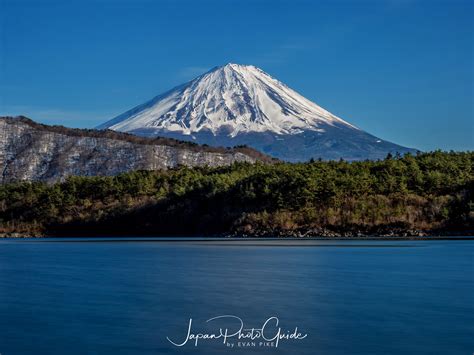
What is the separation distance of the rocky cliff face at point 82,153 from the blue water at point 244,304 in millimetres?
130274

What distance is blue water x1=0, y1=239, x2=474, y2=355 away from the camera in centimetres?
1820

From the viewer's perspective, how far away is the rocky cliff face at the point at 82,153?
170 m

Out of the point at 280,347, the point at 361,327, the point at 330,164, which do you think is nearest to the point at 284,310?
the point at 361,327

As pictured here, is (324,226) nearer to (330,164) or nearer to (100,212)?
(330,164)

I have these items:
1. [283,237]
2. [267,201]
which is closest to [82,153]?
[267,201]

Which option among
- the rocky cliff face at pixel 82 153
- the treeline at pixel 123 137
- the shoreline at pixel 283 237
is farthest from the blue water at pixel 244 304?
the treeline at pixel 123 137

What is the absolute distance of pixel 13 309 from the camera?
24188 mm

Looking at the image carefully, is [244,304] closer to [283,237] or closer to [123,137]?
[283,237]

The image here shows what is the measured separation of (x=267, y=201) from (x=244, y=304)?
59567 mm

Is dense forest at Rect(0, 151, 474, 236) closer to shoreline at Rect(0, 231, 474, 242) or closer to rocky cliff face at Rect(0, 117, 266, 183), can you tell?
shoreline at Rect(0, 231, 474, 242)

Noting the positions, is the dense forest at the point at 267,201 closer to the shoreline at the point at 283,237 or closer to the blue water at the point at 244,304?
the shoreline at the point at 283,237

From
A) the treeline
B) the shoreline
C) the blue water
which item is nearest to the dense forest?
the shoreline

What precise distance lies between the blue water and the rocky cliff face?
130274 millimetres

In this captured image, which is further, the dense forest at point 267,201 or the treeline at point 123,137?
the treeline at point 123,137
